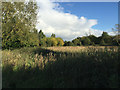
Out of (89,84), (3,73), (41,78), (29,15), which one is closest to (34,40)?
(29,15)

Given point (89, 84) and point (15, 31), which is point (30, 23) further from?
point (89, 84)

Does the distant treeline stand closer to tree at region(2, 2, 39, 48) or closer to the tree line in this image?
the tree line

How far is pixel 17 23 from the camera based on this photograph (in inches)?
388

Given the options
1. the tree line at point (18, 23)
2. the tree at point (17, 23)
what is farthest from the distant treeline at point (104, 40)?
the tree at point (17, 23)

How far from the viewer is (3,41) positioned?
9367 millimetres

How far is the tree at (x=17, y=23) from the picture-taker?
31.4 ft

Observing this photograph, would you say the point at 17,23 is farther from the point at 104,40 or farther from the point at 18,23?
the point at 104,40

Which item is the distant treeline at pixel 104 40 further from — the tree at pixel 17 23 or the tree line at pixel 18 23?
the tree at pixel 17 23

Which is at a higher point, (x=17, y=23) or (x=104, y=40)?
(x=17, y=23)

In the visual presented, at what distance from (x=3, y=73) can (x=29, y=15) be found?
8839 millimetres

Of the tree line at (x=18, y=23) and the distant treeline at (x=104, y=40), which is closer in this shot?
the distant treeline at (x=104, y=40)

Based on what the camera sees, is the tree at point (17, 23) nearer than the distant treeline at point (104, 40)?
No

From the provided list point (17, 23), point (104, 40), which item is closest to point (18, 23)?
point (17, 23)

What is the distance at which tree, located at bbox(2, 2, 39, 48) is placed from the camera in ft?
31.4
